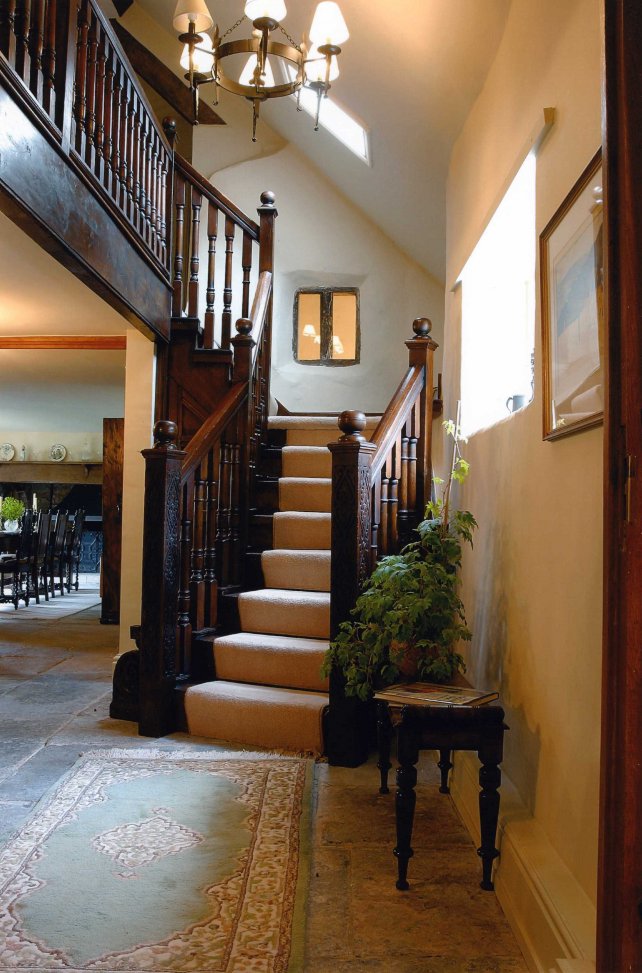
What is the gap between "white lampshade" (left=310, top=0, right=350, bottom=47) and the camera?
367cm

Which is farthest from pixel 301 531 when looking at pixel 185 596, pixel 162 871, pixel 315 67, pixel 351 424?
pixel 315 67

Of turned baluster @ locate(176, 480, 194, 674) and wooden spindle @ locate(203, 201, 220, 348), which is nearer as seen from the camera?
turned baluster @ locate(176, 480, 194, 674)

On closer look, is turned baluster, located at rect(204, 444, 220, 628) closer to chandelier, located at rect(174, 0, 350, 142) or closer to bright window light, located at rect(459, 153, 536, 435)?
bright window light, located at rect(459, 153, 536, 435)

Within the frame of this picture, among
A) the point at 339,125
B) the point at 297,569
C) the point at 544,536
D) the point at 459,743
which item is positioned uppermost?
the point at 339,125

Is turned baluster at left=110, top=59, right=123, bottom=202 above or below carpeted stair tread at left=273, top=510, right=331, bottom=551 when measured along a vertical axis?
above

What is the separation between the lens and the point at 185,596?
12.5 ft

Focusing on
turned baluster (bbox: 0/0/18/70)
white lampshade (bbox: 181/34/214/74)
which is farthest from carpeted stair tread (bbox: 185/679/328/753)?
white lampshade (bbox: 181/34/214/74)

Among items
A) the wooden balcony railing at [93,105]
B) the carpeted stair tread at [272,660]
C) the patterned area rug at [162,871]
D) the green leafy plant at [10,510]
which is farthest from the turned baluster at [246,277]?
the green leafy plant at [10,510]

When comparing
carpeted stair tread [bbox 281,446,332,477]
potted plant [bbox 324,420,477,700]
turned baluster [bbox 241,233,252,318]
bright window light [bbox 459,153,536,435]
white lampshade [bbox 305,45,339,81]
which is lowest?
potted plant [bbox 324,420,477,700]

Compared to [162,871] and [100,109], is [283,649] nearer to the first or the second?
[162,871]

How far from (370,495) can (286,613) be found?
2.84 feet

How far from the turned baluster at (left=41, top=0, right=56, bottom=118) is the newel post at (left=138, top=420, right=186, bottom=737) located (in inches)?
59.4

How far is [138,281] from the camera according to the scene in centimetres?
450

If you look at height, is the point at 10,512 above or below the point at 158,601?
above
